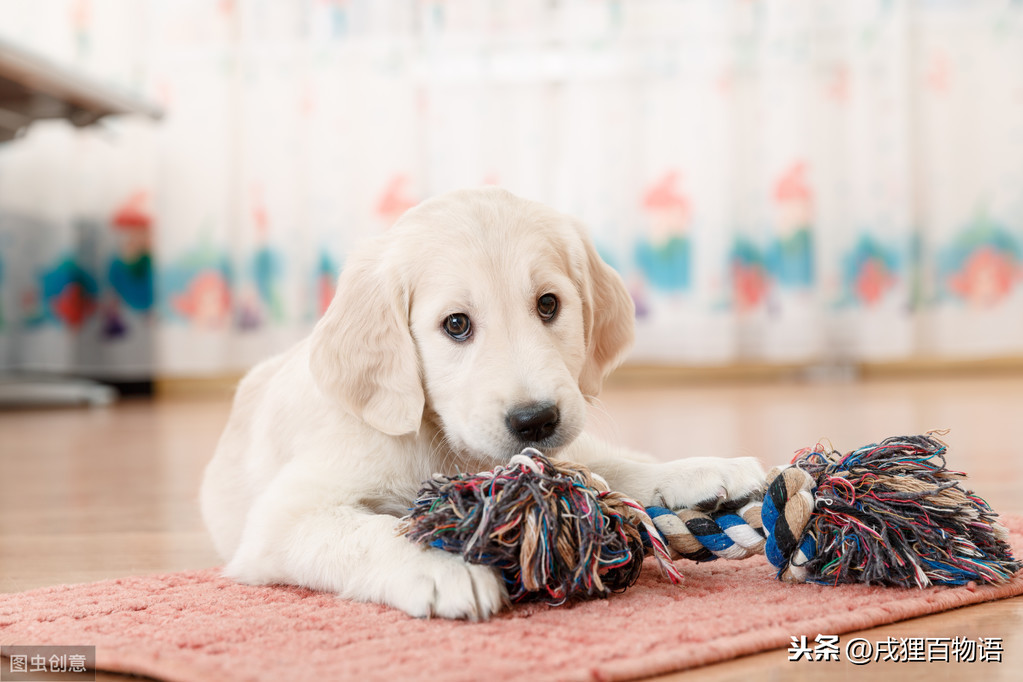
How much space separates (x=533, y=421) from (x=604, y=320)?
43cm

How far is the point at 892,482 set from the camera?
114 cm

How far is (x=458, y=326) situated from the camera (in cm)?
136

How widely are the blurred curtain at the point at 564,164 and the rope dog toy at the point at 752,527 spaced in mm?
4155

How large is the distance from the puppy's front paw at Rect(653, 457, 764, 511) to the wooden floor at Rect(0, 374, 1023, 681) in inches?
8.8

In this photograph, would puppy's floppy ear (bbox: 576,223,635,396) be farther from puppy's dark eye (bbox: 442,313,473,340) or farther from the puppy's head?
puppy's dark eye (bbox: 442,313,473,340)

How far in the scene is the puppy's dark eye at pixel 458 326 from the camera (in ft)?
4.42

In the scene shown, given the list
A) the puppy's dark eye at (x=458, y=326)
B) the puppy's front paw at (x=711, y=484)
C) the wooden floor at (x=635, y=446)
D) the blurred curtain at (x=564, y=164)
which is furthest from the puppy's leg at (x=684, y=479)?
the blurred curtain at (x=564, y=164)

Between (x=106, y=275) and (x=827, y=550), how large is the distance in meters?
5.44

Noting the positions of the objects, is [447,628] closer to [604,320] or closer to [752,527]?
[752,527]

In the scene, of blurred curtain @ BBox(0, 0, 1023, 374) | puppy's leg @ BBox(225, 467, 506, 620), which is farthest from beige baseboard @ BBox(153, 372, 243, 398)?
puppy's leg @ BBox(225, 467, 506, 620)

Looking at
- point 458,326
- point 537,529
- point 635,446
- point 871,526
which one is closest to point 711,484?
point 871,526

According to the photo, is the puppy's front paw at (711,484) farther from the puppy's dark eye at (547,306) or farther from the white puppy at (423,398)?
the puppy's dark eye at (547,306)

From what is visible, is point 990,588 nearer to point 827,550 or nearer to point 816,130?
point 827,550

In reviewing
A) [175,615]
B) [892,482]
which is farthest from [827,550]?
[175,615]
